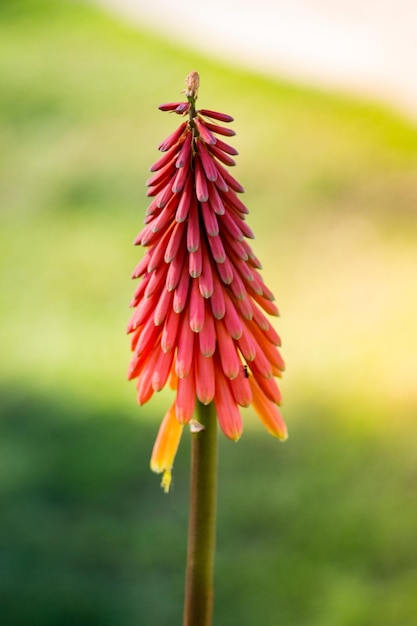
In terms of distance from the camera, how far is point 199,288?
1.86 meters

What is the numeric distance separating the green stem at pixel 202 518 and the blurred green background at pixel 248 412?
165 centimetres

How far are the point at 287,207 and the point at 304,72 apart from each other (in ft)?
8.37

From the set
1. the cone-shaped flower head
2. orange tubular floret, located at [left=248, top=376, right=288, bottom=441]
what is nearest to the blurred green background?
orange tubular floret, located at [left=248, top=376, right=288, bottom=441]

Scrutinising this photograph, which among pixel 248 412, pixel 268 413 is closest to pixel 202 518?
pixel 268 413

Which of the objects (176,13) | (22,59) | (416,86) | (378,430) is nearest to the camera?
(378,430)

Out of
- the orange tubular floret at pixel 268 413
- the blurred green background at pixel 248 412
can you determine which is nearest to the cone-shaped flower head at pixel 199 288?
the orange tubular floret at pixel 268 413

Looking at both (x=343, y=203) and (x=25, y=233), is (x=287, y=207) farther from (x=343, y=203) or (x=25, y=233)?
(x=25, y=233)

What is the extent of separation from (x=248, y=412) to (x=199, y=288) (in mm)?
2851

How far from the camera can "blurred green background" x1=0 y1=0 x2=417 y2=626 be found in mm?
3623

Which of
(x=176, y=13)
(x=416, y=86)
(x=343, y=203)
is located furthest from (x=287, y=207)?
(x=176, y=13)

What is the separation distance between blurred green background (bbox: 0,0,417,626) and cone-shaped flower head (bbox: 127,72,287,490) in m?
1.74

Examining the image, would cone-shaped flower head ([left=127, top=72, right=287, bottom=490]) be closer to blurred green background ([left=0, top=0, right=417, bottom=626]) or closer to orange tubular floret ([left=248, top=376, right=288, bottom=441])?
orange tubular floret ([left=248, top=376, right=288, bottom=441])

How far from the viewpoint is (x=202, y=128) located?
175cm

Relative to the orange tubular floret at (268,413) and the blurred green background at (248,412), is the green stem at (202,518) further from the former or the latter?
the blurred green background at (248,412)
